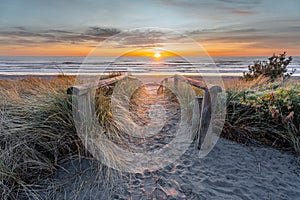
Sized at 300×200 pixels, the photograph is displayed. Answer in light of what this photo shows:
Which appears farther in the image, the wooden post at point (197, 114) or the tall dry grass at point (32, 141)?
the wooden post at point (197, 114)

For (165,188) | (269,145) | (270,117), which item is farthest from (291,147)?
(165,188)

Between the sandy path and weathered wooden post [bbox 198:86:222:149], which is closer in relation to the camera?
the sandy path

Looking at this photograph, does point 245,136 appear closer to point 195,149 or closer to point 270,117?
point 270,117

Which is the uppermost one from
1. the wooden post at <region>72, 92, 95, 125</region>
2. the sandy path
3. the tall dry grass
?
the wooden post at <region>72, 92, 95, 125</region>

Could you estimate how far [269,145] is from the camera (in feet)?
13.0

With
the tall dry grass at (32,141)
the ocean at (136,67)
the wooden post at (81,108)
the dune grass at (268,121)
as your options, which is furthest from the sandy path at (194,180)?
the ocean at (136,67)

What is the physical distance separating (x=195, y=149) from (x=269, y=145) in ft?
4.82

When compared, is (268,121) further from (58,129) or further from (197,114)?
(58,129)

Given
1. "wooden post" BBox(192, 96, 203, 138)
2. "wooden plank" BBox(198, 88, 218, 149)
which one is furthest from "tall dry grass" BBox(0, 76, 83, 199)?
"wooden post" BBox(192, 96, 203, 138)

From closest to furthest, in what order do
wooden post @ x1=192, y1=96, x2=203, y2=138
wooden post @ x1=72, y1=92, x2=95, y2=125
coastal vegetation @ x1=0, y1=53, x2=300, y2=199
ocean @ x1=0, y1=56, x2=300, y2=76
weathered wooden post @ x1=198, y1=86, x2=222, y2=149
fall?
coastal vegetation @ x1=0, y1=53, x2=300, y2=199 → wooden post @ x1=72, y1=92, x2=95, y2=125 → weathered wooden post @ x1=198, y1=86, x2=222, y2=149 → wooden post @ x1=192, y1=96, x2=203, y2=138 → ocean @ x1=0, y1=56, x2=300, y2=76

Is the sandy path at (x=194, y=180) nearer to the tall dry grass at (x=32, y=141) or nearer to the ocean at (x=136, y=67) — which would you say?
Answer: the tall dry grass at (x=32, y=141)

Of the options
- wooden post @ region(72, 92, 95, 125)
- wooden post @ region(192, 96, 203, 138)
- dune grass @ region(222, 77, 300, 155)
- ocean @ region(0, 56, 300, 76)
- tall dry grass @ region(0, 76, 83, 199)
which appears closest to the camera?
tall dry grass @ region(0, 76, 83, 199)

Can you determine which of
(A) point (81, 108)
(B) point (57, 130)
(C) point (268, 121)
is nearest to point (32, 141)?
(B) point (57, 130)

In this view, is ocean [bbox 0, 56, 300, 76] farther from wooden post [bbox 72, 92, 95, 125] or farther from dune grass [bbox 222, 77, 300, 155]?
wooden post [bbox 72, 92, 95, 125]
